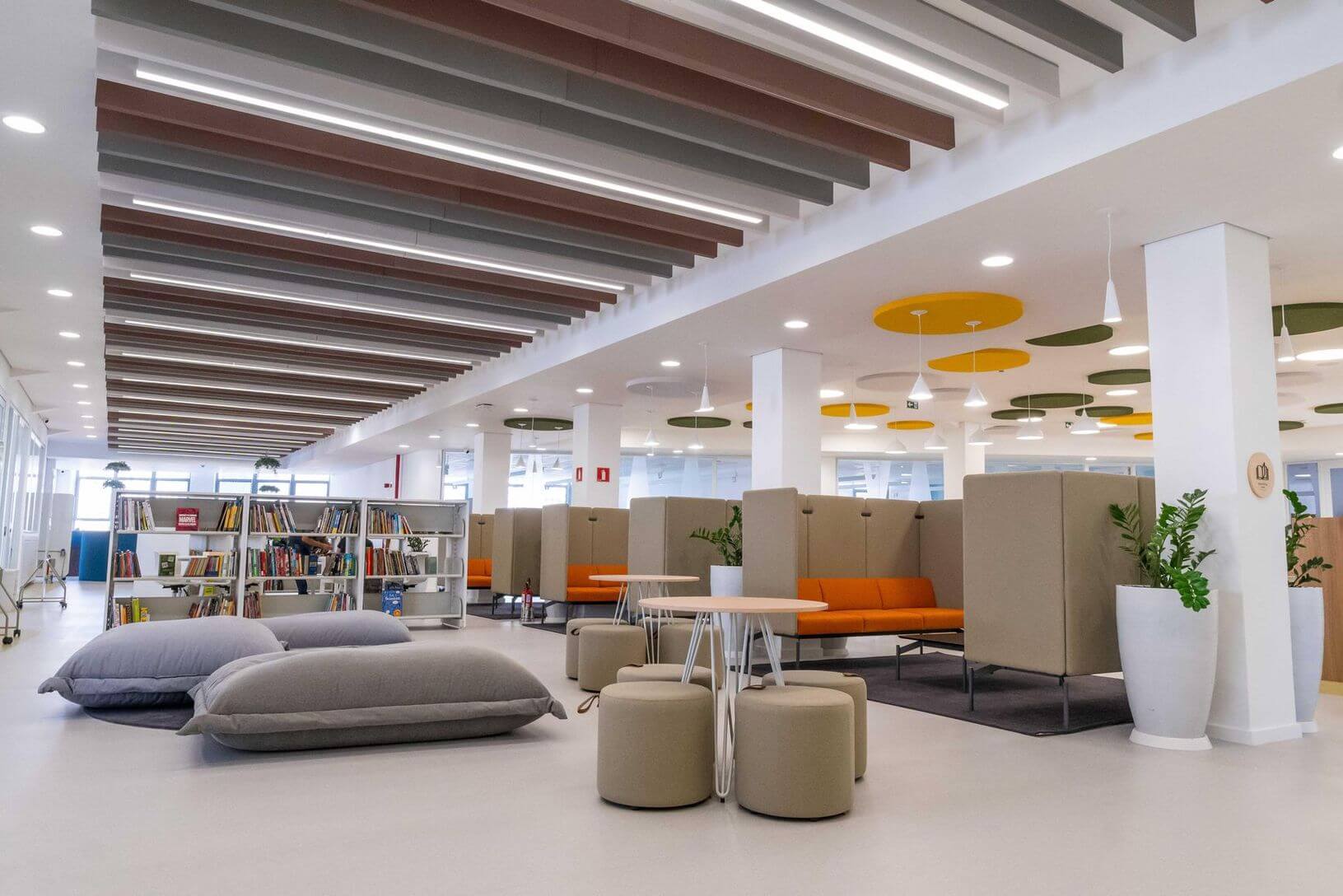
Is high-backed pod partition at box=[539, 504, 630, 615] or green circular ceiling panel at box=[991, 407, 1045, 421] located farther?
green circular ceiling panel at box=[991, 407, 1045, 421]

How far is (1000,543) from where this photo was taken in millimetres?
5773

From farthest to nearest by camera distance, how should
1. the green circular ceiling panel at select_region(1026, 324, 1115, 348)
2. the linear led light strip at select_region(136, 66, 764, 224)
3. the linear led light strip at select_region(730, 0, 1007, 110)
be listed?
the green circular ceiling panel at select_region(1026, 324, 1115, 348) → the linear led light strip at select_region(136, 66, 764, 224) → the linear led light strip at select_region(730, 0, 1007, 110)

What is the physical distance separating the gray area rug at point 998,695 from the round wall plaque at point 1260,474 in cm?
162

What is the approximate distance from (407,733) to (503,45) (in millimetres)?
3402

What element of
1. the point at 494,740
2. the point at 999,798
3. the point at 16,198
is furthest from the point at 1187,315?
the point at 16,198

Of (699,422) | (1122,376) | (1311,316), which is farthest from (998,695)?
(699,422)

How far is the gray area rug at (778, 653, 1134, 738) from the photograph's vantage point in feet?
18.2

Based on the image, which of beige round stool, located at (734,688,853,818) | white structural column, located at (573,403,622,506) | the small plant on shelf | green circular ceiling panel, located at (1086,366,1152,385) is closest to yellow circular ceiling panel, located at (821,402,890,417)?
green circular ceiling panel, located at (1086,366,1152,385)

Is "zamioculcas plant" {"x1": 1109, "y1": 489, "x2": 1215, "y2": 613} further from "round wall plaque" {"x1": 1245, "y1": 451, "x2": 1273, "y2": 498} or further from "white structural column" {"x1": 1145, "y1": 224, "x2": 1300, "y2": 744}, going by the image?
"round wall plaque" {"x1": 1245, "y1": 451, "x2": 1273, "y2": 498}

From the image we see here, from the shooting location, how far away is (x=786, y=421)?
351 inches

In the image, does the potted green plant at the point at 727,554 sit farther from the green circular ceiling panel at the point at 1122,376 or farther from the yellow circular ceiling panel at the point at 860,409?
the green circular ceiling panel at the point at 1122,376

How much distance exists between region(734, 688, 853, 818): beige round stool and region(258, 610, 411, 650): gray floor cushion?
12.9 ft

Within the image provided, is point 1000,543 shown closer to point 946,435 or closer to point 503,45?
point 503,45

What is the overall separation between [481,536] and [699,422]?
434 centimetres
